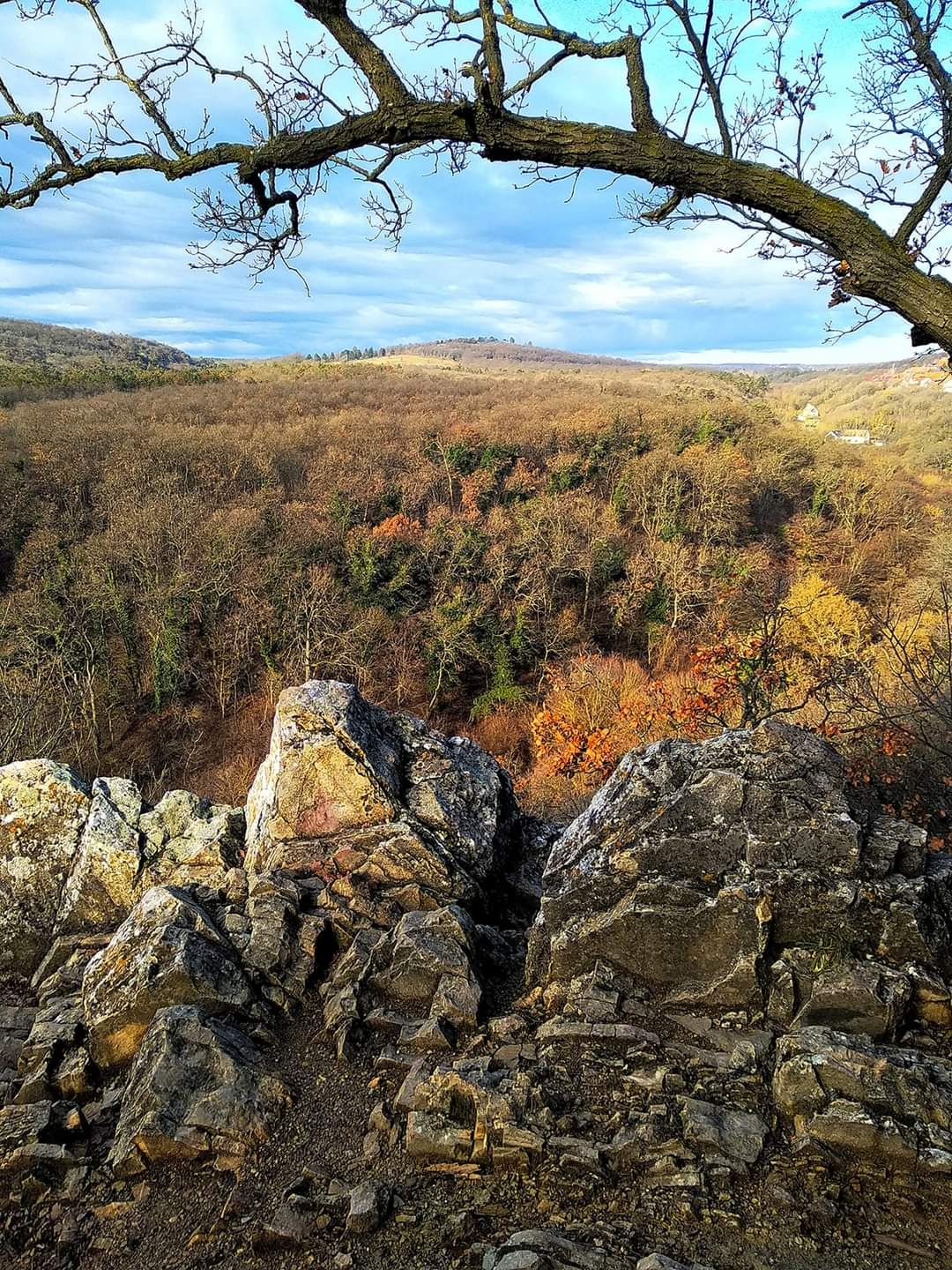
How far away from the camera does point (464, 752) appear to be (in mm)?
9695

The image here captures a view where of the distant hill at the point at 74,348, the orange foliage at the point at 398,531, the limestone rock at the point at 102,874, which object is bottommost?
the orange foliage at the point at 398,531

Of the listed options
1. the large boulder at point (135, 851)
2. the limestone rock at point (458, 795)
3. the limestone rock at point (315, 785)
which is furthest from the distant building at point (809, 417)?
the large boulder at point (135, 851)

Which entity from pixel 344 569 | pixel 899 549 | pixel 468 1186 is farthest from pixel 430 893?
pixel 899 549

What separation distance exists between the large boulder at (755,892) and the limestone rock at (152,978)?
2586mm

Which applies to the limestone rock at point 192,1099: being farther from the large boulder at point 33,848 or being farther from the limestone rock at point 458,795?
the large boulder at point 33,848

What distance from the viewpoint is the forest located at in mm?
33938

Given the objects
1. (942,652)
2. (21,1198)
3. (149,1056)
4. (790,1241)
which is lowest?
(21,1198)

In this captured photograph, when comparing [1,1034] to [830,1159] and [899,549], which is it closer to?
[830,1159]

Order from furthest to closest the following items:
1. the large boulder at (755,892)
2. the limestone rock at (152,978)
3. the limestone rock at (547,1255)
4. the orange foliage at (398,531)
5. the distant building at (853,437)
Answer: the distant building at (853,437) → the orange foliage at (398,531) → the limestone rock at (152,978) → the large boulder at (755,892) → the limestone rock at (547,1255)

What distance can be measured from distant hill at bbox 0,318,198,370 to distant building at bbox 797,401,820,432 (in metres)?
93.8

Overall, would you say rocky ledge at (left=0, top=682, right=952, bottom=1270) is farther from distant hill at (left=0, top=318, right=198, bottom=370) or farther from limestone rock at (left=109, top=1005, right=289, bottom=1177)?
distant hill at (left=0, top=318, right=198, bottom=370)

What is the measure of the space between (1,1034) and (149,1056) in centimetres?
234

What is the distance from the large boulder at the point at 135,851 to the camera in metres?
8.43

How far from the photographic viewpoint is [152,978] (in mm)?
6219
